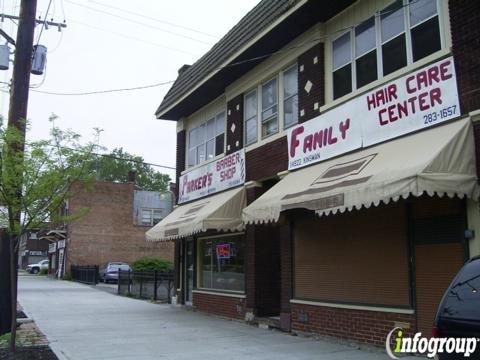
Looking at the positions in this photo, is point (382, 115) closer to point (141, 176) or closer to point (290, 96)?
point (290, 96)

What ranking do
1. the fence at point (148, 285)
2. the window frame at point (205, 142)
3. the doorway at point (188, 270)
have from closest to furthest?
the window frame at point (205, 142)
the doorway at point (188, 270)
the fence at point (148, 285)

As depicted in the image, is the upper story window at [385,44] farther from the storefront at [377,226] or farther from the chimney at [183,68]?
the chimney at [183,68]

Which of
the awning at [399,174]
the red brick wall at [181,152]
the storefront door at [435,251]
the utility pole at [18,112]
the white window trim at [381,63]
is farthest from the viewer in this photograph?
the red brick wall at [181,152]

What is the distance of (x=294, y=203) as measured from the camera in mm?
9875

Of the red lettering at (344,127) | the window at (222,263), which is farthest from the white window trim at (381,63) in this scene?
the window at (222,263)

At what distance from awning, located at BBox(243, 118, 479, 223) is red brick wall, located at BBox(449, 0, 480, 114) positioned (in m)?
0.41

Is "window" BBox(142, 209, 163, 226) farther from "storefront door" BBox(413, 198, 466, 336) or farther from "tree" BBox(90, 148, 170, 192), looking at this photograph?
"storefront door" BBox(413, 198, 466, 336)

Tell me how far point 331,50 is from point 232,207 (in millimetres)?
4738

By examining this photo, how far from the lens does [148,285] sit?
2311 centimetres

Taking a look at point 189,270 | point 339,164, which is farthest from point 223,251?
point 339,164

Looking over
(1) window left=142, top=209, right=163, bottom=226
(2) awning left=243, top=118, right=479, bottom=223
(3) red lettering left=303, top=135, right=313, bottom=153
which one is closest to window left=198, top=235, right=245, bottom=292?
(3) red lettering left=303, top=135, right=313, bottom=153

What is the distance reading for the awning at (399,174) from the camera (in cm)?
758

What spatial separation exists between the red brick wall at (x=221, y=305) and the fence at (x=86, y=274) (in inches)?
737

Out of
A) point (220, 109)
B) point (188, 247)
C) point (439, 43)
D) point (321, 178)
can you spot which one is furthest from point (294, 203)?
point (188, 247)
